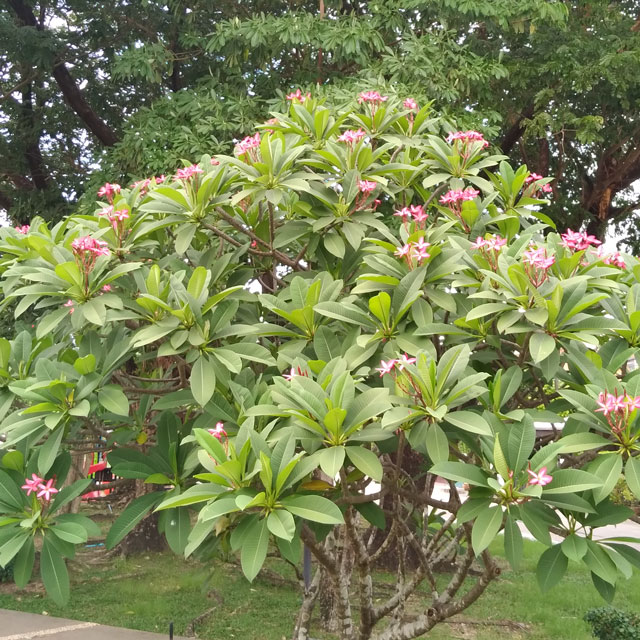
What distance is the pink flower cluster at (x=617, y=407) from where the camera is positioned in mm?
1774

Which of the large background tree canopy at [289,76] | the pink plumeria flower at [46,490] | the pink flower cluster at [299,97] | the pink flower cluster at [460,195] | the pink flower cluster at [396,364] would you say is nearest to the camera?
the pink flower cluster at [396,364]

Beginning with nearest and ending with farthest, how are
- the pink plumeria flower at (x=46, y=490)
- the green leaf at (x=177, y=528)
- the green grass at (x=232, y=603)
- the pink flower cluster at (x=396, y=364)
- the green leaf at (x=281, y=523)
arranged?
the green leaf at (x=281, y=523) → the pink flower cluster at (x=396, y=364) → the pink plumeria flower at (x=46, y=490) → the green leaf at (x=177, y=528) → the green grass at (x=232, y=603)

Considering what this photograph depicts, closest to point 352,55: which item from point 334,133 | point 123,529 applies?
point 334,133

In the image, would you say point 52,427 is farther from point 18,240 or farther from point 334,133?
point 334,133

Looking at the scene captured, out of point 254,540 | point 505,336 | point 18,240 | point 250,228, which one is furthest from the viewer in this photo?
point 250,228

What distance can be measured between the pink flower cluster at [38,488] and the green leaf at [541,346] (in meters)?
1.44

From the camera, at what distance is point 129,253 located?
2617 mm

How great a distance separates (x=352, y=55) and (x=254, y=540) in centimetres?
552

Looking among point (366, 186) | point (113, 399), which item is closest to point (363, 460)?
point (113, 399)

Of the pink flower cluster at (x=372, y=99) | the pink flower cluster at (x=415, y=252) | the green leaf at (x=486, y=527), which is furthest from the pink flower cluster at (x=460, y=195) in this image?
the green leaf at (x=486, y=527)

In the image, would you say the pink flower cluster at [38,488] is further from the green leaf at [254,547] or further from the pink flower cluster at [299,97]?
the pink flower cluster at [299,97]

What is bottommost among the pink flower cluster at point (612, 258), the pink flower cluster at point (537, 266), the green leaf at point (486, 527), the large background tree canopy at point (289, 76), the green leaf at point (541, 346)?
the green leaf at point (486, 527)

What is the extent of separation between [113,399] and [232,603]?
5954mm

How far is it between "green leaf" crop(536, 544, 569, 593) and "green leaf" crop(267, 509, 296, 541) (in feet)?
2.44
